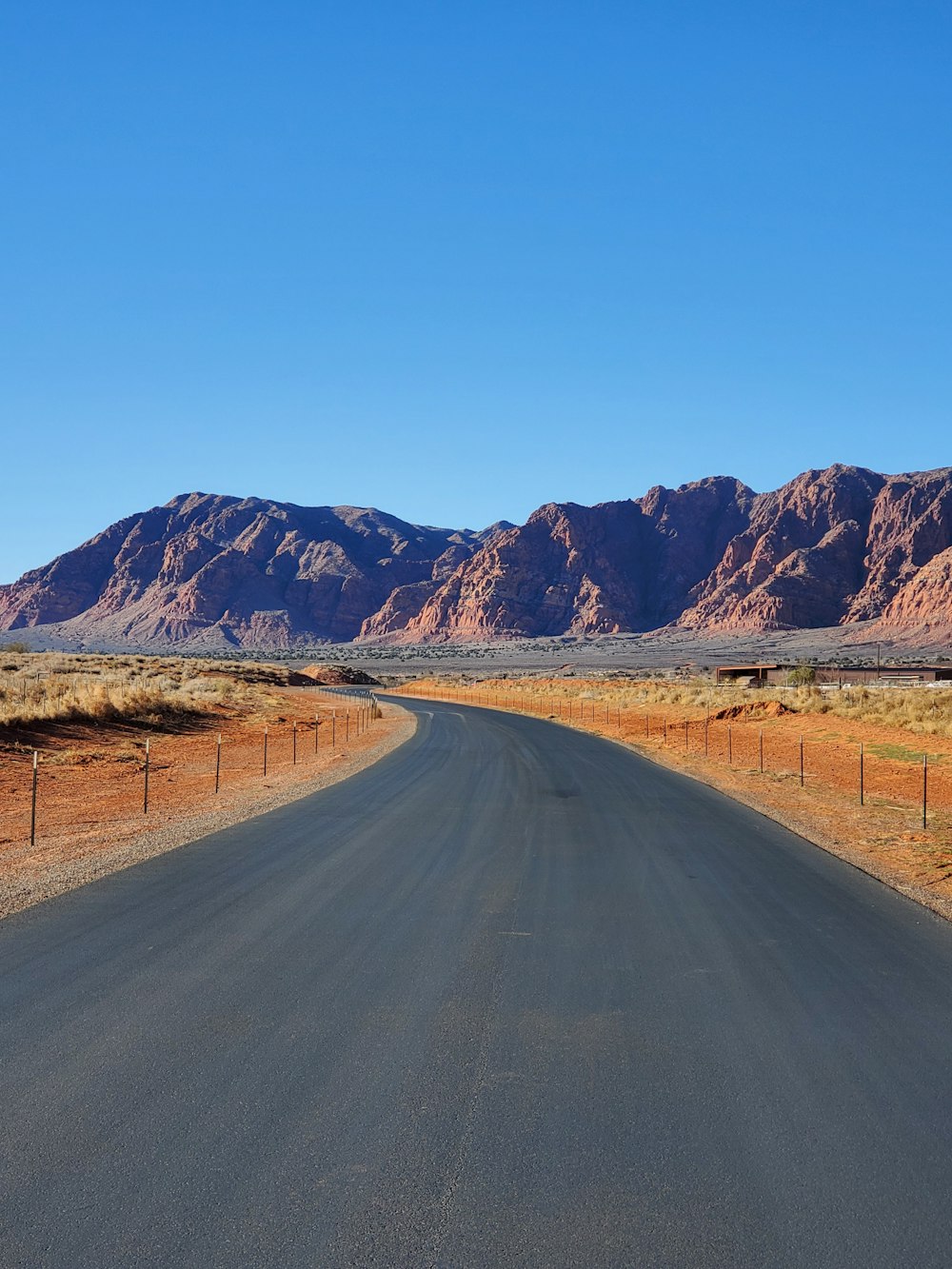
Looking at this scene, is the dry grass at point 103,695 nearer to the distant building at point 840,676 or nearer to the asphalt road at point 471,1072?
the asphalt road at point 471,1072

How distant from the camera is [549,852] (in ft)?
42.3

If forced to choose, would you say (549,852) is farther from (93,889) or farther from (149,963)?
(149,963)

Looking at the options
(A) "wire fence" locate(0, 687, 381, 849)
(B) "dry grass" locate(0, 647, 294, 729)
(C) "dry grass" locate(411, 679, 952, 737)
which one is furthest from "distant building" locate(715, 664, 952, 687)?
(A) "wire fence" locate(0, 687, 381, 849)

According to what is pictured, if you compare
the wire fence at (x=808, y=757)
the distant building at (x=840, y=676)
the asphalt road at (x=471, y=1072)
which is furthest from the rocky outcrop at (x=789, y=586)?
the asphalt road at (x=471, y=1072)

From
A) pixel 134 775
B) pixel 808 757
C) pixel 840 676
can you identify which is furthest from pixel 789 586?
pixel 134 775

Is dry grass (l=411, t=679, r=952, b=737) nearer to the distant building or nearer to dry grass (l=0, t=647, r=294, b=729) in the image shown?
the distant building

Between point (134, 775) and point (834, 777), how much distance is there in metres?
17.3

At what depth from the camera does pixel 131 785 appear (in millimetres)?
21375

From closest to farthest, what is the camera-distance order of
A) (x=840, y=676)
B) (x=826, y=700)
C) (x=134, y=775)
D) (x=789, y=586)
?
(x=134, y=775) → (x=826, y=700) → (x=840, y=676) → (x=789, y=586)

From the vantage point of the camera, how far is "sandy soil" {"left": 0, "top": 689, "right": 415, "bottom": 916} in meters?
12.3

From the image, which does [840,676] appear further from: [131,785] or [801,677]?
[131,785]

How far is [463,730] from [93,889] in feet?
96.8

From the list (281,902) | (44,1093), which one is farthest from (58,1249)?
(281,902)

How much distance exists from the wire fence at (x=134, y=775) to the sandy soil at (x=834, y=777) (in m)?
10.8
